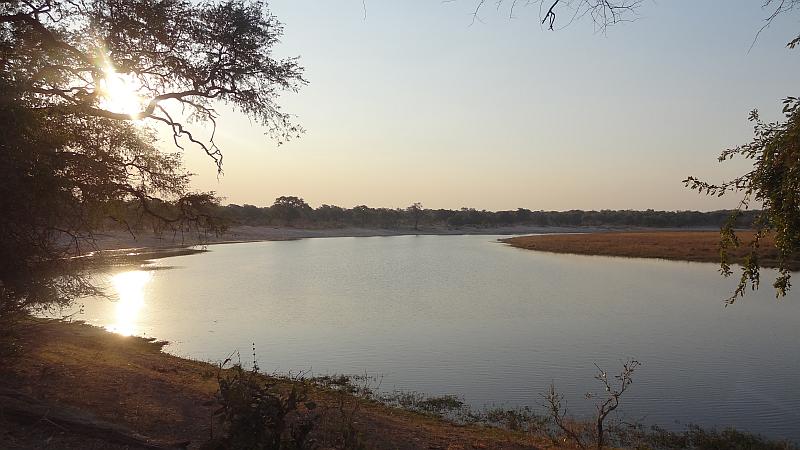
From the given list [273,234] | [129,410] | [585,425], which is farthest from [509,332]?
[273,234]

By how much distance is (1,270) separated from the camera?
721 centimetres

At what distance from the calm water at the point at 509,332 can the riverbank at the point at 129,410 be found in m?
3.16

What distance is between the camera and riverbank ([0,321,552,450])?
6.08 metres

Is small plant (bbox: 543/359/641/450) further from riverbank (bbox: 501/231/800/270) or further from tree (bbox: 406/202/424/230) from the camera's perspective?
tree (bbox: 406/202/424/230)

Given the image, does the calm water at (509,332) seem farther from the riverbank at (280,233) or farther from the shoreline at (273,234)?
the riverbank at (280,233)

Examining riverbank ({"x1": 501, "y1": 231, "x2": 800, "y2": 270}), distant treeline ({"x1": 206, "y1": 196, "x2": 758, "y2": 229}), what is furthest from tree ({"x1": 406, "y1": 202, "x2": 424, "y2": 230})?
riverbank ({"x1": 501, "y1": 231, "x2": 800, "y2": 270})

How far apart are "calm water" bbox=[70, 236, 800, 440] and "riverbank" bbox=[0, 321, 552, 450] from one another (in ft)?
10.4

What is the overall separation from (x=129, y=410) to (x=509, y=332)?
1419cm

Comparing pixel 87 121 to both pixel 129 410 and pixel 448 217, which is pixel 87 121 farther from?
pixel 448 217

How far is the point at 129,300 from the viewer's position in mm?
27375

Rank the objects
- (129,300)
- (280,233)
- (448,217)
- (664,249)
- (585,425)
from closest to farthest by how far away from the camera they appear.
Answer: (585,425) < (129,300) < (664,249) < (280,233) < (448,217)

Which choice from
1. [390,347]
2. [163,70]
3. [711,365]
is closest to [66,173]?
[163,70]

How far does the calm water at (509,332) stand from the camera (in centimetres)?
1284

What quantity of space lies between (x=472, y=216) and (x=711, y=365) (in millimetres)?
152863
